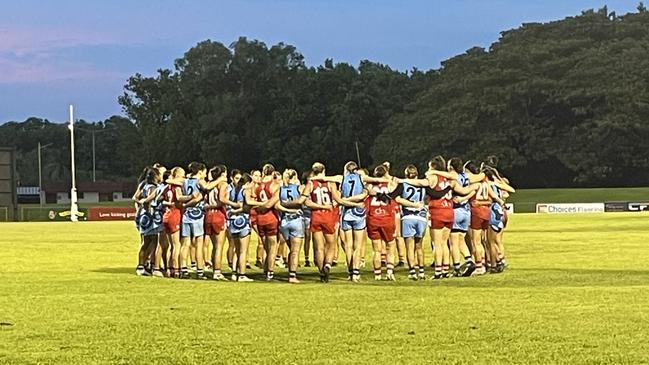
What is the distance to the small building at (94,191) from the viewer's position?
12481 cm

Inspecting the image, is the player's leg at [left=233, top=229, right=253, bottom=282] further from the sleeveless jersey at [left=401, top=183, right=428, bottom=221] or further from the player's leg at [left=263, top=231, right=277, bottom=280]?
the sleeveless jersey at [left=401, top=183, right=428, bottom=221]

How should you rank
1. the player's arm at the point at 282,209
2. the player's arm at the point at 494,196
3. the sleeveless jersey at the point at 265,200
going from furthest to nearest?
the player's arm at the point at 494,196 → the sleeveless jersey at the point at 265,200 → the player's arm at the point at 282,209

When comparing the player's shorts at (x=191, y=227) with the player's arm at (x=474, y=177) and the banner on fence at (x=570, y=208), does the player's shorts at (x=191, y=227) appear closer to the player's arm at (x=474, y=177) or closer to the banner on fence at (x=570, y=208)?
the player's arm at (x=474, y=177)

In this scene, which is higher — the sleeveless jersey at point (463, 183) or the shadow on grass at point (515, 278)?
the sleeveless jersey at point (463, 183)

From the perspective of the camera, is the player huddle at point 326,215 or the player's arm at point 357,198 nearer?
the player's arm at point 357,198

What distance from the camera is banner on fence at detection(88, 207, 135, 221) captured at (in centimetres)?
6988

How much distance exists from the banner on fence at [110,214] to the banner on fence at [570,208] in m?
→ 27.0

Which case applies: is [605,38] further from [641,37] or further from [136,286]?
[136,286]

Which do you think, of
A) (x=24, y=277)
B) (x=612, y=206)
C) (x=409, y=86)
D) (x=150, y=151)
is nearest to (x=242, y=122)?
(x=150, y=151)

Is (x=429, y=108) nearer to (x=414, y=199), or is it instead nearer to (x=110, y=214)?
(x=110, y=214)

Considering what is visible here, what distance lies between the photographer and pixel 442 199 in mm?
18672

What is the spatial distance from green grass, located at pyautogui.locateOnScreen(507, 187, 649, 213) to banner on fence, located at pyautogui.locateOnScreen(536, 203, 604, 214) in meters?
1.95

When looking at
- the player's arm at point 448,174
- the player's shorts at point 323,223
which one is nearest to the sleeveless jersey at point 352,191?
the player's shorts at point 323,223

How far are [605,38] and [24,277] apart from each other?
83975 millimetres
